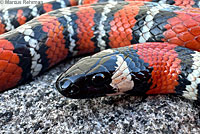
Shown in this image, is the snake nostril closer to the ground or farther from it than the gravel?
farther from it

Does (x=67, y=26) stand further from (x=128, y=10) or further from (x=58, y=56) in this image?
(x=128, y=10)

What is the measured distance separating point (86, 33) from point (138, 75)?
95cm

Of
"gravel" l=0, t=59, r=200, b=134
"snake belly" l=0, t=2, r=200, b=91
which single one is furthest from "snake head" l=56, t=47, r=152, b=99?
"snake belly" l=0, t=2, r=200, b=91

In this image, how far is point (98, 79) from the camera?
1642 millimetres

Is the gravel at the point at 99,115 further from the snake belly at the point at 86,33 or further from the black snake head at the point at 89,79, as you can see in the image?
the snake belly at the point at 86,33

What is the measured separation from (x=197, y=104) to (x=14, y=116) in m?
1.50

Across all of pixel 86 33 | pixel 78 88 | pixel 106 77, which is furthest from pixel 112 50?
pixel 86 33

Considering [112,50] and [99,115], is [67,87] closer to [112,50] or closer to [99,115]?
[99,115]

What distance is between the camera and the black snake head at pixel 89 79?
62.6 inches

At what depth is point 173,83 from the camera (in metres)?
1.70

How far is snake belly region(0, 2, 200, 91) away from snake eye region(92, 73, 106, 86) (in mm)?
733

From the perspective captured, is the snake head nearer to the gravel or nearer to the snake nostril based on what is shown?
the snake nostril

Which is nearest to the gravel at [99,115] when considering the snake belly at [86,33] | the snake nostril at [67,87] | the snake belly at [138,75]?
the snake belly at [138,75]

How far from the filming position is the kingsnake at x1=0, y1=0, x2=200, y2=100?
1675 millimetres
